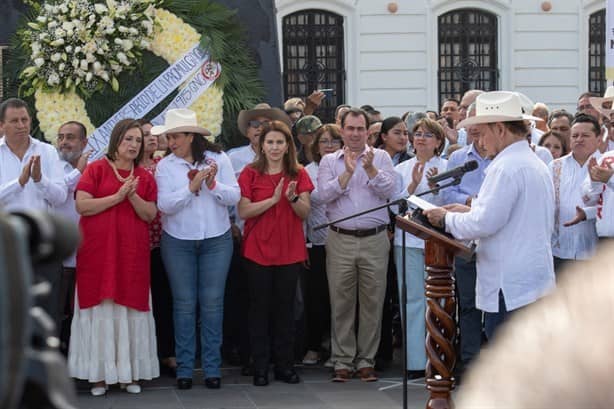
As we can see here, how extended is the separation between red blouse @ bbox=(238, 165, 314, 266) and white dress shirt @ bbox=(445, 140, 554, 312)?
8.58 ft

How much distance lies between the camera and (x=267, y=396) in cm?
823

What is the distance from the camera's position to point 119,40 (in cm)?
904

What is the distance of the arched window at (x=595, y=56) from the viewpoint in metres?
26.7

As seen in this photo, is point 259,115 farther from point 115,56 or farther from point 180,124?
point 115,56

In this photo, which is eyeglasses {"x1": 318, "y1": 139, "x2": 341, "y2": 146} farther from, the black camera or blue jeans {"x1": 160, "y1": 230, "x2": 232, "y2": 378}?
the black camera

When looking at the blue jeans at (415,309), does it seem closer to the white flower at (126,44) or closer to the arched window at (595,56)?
the white flower at (126,44)

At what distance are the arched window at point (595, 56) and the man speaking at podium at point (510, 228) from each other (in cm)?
2151

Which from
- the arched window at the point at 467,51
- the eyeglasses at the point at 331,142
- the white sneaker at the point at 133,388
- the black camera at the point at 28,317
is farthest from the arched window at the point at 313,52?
the black camera at the point at 28,317

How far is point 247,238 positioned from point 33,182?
1653 millimetres

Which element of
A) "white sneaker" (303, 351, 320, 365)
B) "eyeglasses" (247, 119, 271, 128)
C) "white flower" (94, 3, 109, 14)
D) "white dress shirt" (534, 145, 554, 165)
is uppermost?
"white flower" (94, 3, 109, 14)

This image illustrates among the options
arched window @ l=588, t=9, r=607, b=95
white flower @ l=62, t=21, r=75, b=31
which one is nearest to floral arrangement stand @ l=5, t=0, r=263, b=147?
white flower @ l=62, t=21, r=75, b=31

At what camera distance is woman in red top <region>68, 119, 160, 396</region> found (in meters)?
8.10

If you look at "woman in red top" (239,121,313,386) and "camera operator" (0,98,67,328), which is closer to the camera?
"camera operator" (0,98,67,328)

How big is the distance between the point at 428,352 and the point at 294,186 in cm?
258
